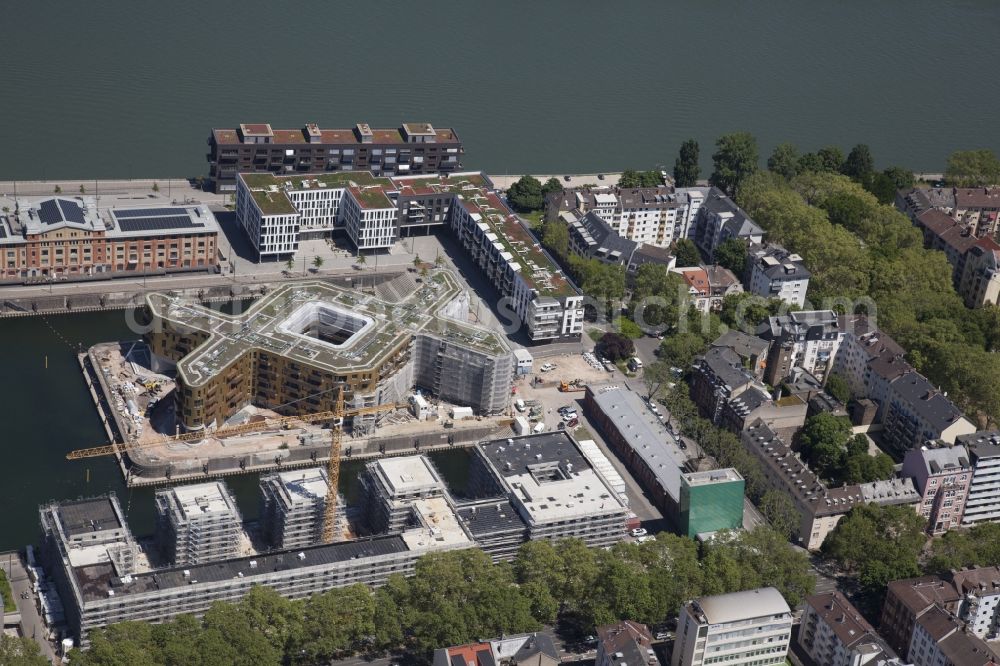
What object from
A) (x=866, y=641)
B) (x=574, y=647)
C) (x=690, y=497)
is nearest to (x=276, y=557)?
(x=574, y=647)

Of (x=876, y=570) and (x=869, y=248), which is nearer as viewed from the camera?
(x=876, y=570)

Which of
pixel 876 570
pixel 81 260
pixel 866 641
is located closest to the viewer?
pixel 866 641

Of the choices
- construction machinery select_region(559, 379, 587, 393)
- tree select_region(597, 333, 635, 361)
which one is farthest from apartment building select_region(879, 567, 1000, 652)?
tree select_region(597, 333, 635, 361)

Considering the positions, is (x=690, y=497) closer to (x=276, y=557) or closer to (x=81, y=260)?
(x=276, y=557)

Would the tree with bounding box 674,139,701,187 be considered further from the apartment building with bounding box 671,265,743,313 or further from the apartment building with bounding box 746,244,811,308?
the apartment building with bounding box 671,265,743,313

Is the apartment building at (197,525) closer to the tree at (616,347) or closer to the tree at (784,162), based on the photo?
the tree at (616,347)

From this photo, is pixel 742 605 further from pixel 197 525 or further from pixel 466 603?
pixel 197 525

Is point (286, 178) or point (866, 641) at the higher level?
point (286, 178)
